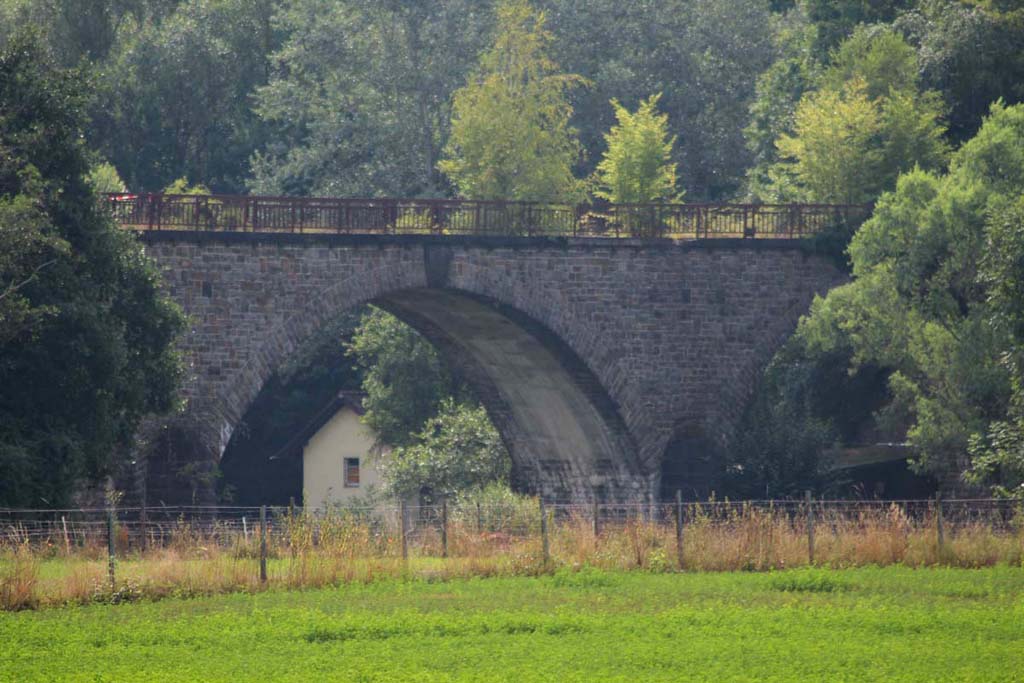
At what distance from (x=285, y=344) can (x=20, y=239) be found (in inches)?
407

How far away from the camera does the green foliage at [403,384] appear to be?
59844mm

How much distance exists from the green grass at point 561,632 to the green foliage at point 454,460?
84.9 feet

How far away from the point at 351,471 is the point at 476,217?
22297 millimetres

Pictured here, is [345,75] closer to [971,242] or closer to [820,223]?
[820,223]

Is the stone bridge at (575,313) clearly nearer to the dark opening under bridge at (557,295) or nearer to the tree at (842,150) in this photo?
the dark opening under bridge at (557,295)

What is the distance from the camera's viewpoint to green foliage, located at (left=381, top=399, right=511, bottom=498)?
55156mm

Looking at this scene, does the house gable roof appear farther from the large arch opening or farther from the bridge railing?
the bridge railing

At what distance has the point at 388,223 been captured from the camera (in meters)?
44.1

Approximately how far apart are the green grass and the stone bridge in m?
14.9

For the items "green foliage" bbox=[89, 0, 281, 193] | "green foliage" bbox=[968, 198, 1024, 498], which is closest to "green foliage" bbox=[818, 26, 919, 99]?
"green foliage" bbox=[968, 198, 1024, 498]

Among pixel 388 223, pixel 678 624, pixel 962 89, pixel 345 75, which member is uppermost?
pixel 345 75

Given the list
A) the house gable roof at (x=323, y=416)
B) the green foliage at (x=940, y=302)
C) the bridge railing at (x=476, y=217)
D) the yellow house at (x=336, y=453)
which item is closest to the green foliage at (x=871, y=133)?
the bridge railing at (x=476, y=217)

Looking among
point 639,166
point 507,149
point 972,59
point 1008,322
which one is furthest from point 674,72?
point 1008,322

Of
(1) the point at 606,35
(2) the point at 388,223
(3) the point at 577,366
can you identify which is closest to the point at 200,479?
(2) the point at 388,223
